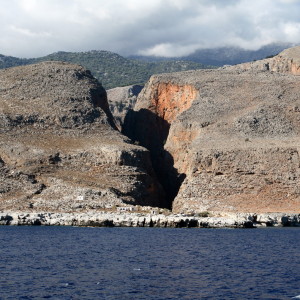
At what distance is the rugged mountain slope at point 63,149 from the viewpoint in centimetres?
10269

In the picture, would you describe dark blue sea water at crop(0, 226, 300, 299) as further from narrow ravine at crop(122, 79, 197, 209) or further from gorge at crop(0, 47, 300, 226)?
narrow ravine at crop(122, 79, 197, 209)

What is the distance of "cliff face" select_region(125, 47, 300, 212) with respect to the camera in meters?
109

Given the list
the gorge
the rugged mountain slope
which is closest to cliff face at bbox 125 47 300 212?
the gorge

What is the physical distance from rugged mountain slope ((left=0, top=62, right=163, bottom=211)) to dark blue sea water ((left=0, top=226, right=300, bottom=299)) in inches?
849

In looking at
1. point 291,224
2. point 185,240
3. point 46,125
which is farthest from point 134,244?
point 46,125

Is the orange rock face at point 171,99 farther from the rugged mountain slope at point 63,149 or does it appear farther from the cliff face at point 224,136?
the rugged mountain slope at point 63,149

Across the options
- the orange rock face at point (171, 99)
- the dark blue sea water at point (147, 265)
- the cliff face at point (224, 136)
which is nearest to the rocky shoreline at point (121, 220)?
the dark blue sea water at point (147, 265)

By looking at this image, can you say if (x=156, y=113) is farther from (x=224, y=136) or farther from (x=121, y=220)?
(x=121, y=220)

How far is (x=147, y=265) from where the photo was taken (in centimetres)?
5406

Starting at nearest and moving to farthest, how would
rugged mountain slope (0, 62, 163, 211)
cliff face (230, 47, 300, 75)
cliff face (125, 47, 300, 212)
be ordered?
rugged mountain slope (0, 62, 163, 211) < cliff face (125, 47, 300, 212) < cliff face (230, 47, 300, 75)

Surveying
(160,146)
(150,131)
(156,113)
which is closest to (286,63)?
(156,113)

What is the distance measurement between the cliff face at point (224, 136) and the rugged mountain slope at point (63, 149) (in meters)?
7.77

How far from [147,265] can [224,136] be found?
71367mm

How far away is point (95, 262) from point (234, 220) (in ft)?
129
